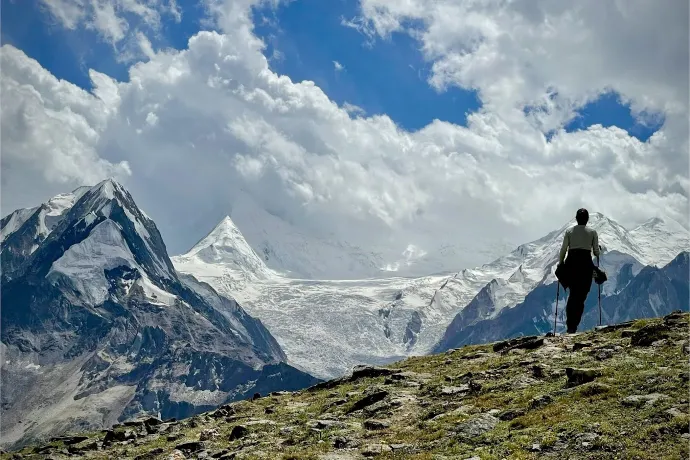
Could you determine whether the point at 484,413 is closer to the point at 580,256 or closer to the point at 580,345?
the point at 580,345

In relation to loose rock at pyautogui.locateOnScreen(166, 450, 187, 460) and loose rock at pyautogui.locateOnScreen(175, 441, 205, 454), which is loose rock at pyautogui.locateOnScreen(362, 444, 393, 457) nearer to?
loose rock at pyautogui.locateOnScreen(166, 450, 187, 460)

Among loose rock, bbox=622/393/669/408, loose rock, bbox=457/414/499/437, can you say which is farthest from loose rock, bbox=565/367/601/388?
loose rock, bbox=457/414/499/437

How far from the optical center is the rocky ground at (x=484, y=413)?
870 inches

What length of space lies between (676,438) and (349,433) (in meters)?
12.3

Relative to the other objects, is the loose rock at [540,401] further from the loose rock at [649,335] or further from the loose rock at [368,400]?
the loose rock at [368,400]

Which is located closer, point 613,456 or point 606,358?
point 613,456

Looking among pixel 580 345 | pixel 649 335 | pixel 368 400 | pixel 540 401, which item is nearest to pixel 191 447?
pixel 368 400

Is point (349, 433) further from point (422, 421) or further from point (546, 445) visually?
point (546, 445)

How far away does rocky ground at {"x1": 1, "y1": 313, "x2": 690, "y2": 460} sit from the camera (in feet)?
72.5

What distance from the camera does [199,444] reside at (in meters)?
31.1

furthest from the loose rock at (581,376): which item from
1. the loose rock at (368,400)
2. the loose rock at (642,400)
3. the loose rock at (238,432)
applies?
the loose rock at (238,432)

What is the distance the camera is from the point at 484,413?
26.5m

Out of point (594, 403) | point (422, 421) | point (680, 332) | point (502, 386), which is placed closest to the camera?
point (594, 403)

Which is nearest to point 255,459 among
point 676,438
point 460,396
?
point 460,396
